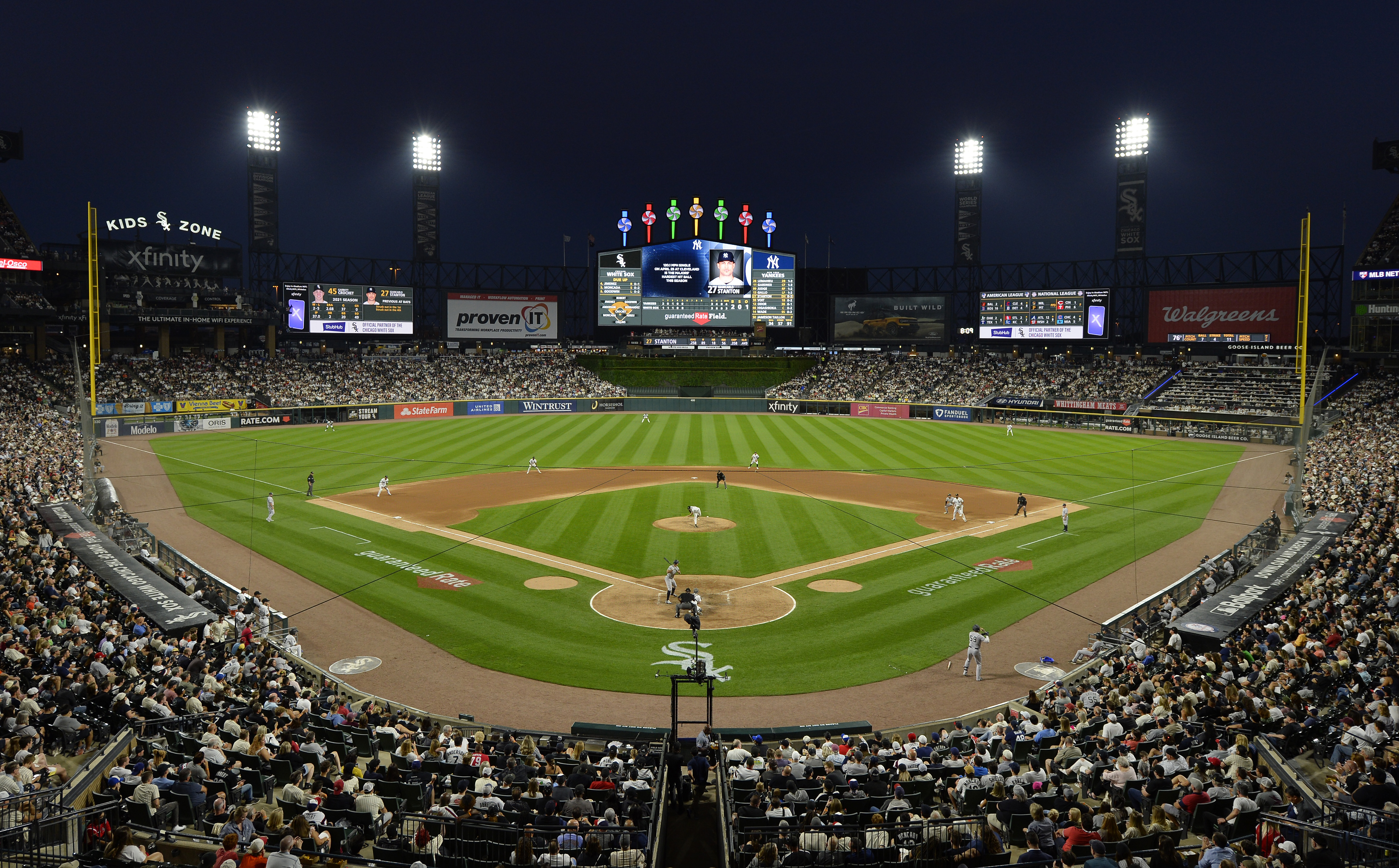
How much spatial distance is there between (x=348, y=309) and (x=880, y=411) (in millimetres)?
54822

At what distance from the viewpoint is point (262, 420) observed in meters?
68.6

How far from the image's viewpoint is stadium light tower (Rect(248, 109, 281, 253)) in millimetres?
80750

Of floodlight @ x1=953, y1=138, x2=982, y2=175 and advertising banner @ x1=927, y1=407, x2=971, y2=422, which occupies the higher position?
floodlight @ x1=953, y1=138, x2=982, y2=175

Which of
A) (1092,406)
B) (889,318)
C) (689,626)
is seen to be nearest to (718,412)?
(889,318)

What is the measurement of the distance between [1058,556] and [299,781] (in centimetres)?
2458

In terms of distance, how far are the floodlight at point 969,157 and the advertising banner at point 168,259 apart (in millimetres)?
73151

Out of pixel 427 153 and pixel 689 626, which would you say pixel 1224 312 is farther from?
pixel 427 153

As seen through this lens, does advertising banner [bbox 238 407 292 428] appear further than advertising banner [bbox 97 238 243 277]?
No

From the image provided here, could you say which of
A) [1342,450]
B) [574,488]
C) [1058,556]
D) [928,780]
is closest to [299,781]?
[928,780]

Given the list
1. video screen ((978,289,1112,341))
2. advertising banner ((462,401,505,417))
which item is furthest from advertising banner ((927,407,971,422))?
advertising banner ((462,401,505,417))

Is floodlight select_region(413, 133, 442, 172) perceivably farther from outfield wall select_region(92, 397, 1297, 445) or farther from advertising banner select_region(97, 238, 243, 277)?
outfield wall select_region(92, 397, 1297, 445)

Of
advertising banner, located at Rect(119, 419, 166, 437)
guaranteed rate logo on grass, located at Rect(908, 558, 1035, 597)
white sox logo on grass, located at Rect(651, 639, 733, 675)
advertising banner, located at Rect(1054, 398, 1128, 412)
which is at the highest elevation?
advertising banner, located at Rect(1054, 398, 1128, 412)

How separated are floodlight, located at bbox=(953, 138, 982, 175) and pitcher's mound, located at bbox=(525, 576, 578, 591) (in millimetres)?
80005

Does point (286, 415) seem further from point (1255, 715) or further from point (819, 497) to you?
point (1255, 715)
